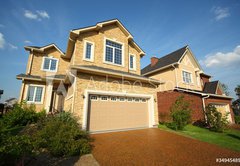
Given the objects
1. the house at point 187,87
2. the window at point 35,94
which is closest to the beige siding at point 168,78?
the house at point 187,87

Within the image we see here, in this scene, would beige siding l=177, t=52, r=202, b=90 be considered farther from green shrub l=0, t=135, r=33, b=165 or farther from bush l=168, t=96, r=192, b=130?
green shrub l=0, t=135, r=33, b=165

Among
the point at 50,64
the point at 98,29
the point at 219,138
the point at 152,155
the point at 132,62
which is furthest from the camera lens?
the point at 50,64

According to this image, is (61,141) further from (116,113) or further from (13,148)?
(116,113)

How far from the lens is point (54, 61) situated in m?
15.0

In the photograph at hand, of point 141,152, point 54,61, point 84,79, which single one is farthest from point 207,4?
point 54,61

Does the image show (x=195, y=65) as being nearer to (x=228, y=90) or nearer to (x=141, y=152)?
(x=141, y=152)

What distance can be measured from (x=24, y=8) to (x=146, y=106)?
40.0 ft

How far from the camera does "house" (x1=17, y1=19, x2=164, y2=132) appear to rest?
25.4 ft

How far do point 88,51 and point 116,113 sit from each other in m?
5.94

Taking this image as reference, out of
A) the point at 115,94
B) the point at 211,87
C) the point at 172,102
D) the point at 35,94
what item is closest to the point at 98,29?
the point at 115,94

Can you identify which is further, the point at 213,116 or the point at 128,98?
the point at 213,116

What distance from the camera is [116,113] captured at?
870 centimetres

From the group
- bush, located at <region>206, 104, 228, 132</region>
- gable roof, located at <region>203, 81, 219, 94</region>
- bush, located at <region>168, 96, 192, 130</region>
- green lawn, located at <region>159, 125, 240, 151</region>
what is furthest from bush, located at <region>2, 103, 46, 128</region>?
gable roof, located at <region>203, 81, 219, 94</region>

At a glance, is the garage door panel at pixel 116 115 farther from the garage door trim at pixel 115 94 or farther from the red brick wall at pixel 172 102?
the red brick wall at pixel 172 102
